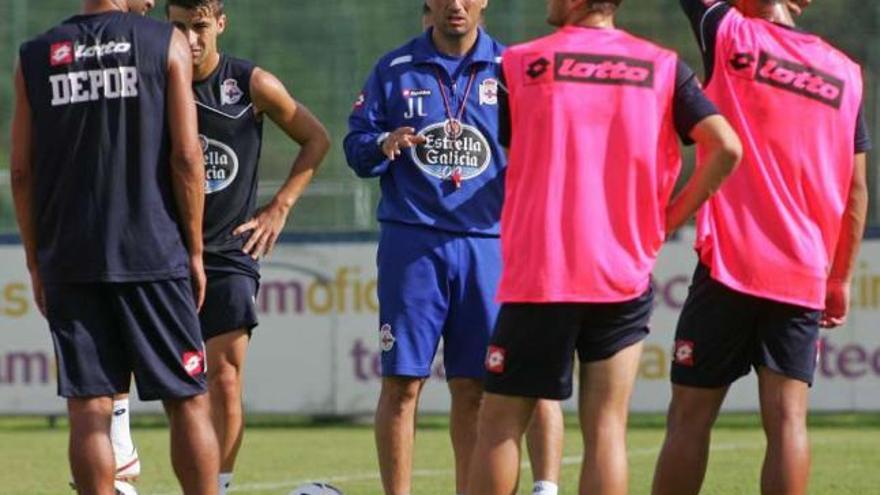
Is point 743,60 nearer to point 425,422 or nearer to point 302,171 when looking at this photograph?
point 302,171

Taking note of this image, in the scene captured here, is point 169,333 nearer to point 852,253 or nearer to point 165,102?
point 165,102

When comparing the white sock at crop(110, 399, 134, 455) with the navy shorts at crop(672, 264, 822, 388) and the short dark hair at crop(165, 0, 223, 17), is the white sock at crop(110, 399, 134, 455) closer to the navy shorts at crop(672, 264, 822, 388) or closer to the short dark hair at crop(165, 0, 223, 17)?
the short dark hair at crop(165, 0, 223, 17)

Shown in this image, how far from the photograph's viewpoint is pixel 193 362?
25.3 feet

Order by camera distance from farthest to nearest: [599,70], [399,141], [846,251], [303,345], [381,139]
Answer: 1. [303,345]
2. [381,139]
3. [399,141]
4. [846,251]
5. [599,70]

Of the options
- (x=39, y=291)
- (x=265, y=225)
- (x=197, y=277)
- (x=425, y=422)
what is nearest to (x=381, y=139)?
(x=265, y=225)

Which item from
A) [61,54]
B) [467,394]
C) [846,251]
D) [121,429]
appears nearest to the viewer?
[61,54]

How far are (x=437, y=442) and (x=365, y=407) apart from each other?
1.38 meters

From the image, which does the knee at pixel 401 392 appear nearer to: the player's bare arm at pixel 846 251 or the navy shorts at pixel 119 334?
the navy shorts at pixel 119 334

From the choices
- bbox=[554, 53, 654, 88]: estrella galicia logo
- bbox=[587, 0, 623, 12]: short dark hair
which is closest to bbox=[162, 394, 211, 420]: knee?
bbox=[554, 53, 654, 88]: estrella galicia logo

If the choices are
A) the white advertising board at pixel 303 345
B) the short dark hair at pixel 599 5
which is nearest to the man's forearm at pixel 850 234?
the short dark hair at pixel 599 5

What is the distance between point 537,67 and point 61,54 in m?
1.76

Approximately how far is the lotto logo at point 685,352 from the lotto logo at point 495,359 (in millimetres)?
953

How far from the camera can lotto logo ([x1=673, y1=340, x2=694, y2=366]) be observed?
788 cm

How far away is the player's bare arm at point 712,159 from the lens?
7.08 metres
